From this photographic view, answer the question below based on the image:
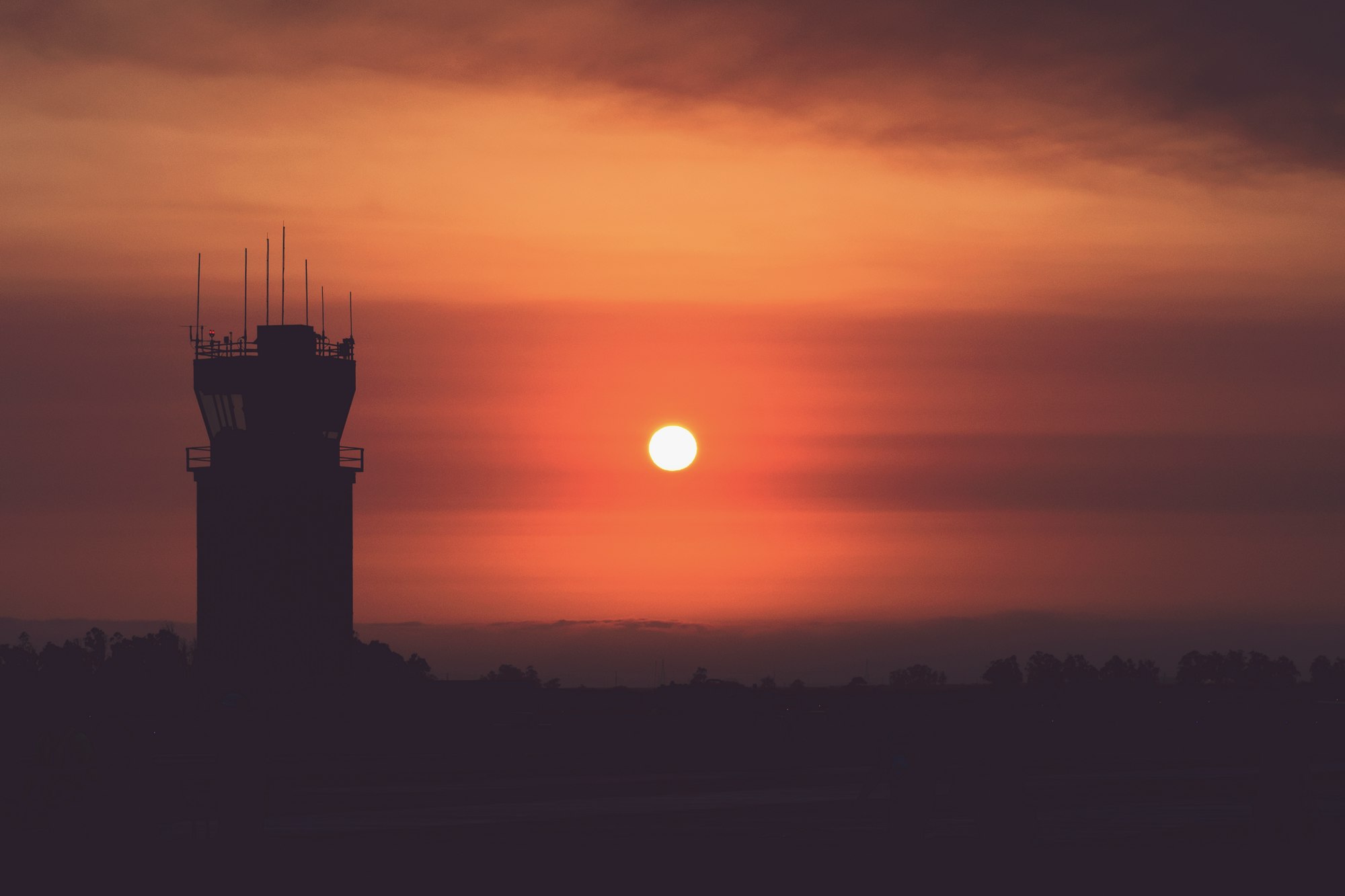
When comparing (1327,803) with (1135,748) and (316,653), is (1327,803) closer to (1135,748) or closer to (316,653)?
(1135,748)

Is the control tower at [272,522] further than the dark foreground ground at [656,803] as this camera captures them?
Yes

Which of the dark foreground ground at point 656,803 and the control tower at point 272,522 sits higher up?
the control tower at point 272,522

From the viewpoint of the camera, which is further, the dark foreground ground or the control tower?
the control tower

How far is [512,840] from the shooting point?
3750 cm

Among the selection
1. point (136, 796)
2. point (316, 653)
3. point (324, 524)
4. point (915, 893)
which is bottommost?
point (915, 893)

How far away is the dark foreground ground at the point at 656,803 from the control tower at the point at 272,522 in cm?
260

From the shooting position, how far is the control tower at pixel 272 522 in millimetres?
74500

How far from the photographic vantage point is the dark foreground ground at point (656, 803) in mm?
31750

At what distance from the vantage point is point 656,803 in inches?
1935

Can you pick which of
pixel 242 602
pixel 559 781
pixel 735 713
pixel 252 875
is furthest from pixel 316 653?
pixel 252 875

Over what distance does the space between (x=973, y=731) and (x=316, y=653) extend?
165 ft

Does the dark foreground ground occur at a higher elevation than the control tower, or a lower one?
lower

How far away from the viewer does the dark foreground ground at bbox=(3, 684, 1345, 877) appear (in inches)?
1250

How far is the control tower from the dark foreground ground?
8.53ft
